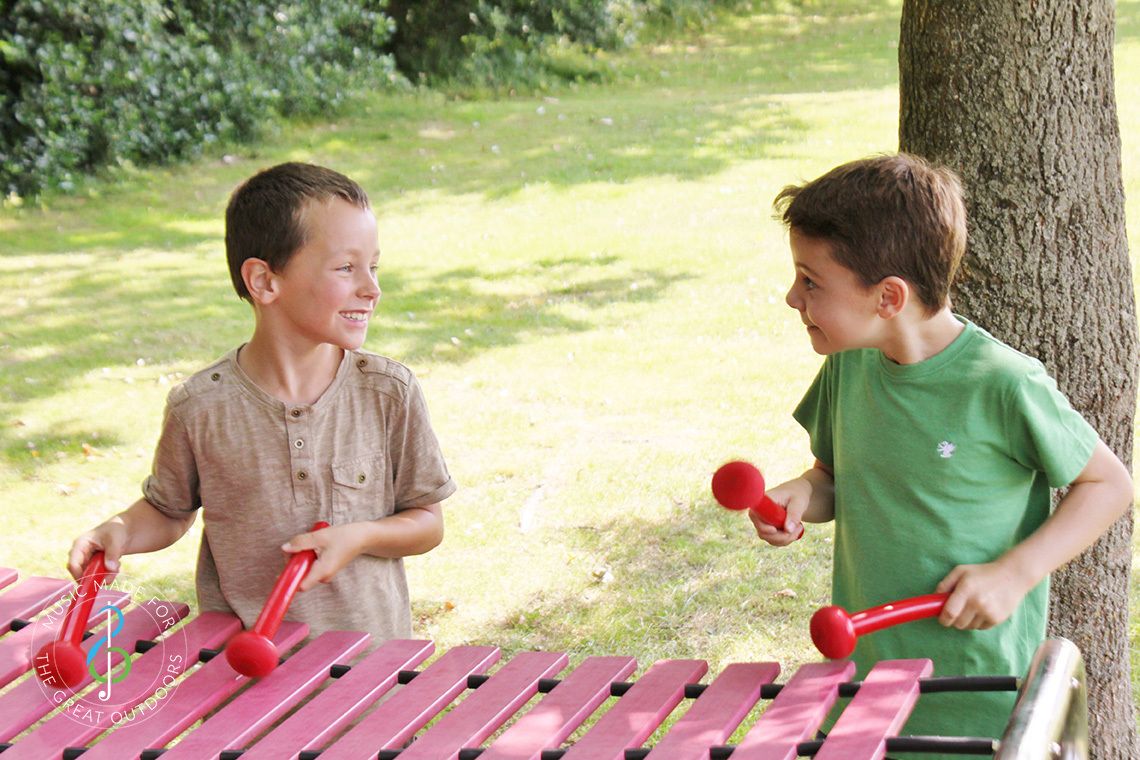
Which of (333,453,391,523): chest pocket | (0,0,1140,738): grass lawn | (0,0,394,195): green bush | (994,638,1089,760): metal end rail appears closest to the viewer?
(994,638,1089,760): metal end rail

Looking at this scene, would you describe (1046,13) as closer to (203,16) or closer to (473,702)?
(473,702)

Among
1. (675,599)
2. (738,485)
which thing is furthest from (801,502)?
(675,599)

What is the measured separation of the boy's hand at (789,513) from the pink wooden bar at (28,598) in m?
1.38

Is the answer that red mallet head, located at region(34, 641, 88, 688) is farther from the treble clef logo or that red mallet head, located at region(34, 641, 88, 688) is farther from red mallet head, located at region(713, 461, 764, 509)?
red mallet head, located at region(713, 461, 764, 509)

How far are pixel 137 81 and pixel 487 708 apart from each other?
27.8ft

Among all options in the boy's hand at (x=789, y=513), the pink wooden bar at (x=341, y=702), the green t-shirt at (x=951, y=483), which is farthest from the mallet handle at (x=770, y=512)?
the pink wooden bar at (x=341, y=702)

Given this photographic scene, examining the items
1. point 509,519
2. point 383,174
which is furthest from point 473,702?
point 383,174

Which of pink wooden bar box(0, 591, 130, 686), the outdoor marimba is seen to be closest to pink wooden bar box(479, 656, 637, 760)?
the outdoor marimba

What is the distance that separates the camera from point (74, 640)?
2439 millimetres

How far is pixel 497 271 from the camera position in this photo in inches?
298

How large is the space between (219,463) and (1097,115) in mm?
1925

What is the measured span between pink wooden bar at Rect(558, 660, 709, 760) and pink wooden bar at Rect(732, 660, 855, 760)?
148 mm

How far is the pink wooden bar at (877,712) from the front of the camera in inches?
77.3

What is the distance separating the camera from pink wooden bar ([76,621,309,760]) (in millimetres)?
2189
